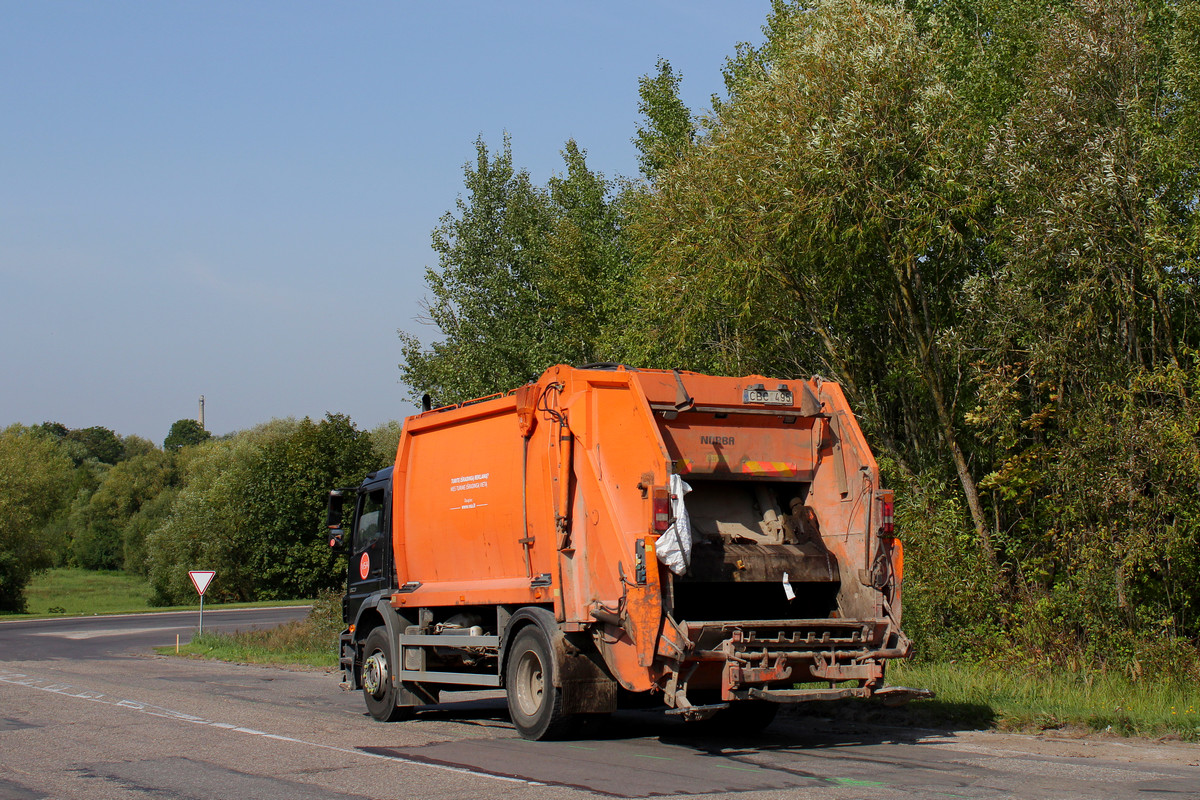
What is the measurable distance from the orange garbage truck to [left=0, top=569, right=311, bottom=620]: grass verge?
130 ft

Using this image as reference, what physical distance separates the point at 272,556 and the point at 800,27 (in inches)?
1594

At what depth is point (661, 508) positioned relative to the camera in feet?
27.7

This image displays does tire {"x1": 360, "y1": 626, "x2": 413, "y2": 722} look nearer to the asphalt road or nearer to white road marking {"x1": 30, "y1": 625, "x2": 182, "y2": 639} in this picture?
the asphalt road

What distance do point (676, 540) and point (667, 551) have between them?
11 centimetres

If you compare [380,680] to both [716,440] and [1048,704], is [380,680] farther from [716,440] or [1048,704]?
[1048,704]

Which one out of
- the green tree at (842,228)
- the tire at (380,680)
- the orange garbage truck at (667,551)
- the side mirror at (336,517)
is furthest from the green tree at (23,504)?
the orange garbage truck at (667,551)

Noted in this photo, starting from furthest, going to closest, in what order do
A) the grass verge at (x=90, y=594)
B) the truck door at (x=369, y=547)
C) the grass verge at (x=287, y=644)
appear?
the grass verge at (x=90, y=594) < the grass verge at (x=287, y=644) < the truck door at (x=369, y=547)

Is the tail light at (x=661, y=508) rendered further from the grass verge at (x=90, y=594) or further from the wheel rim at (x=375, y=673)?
the grass verge at (x=90, y=594)

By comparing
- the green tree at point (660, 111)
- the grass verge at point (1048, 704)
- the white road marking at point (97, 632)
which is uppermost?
the green tree at point (660, 111)

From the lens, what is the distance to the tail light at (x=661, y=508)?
8.41 meters

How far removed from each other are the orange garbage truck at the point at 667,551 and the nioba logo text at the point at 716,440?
1cm

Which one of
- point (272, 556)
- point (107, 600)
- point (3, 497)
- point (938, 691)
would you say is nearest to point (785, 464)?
point (938, 691)

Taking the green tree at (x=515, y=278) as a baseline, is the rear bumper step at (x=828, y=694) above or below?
below

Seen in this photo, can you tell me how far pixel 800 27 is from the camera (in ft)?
60.2
